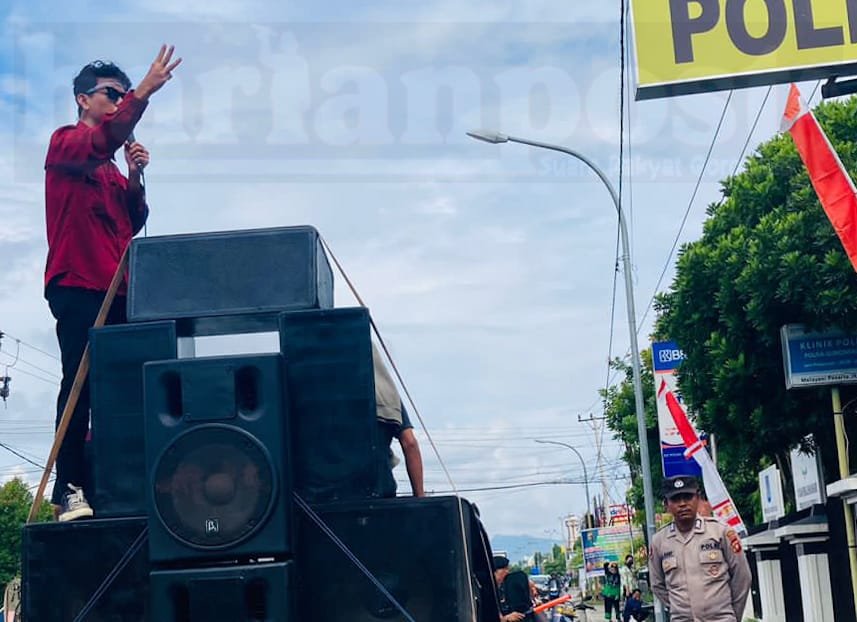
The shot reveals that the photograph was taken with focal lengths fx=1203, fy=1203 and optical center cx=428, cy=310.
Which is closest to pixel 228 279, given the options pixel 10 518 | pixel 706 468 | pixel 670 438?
pixel 706 468

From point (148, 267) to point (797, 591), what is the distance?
61.2 feet

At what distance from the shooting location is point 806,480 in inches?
757

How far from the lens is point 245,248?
202 inches

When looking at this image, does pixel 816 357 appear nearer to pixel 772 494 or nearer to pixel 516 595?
pixel 516 595

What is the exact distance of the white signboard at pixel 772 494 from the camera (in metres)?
24.8

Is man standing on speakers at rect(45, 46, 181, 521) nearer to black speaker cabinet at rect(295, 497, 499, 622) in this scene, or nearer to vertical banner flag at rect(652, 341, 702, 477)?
black speaker cabinet at rect(295, 497, 499, 622)

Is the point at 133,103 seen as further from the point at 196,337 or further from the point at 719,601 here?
the point at 719,601

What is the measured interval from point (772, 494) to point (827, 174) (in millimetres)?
16427

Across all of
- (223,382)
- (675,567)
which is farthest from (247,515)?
(675,567)

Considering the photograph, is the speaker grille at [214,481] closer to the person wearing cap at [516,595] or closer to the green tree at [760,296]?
the person wearing cap at [516,595]

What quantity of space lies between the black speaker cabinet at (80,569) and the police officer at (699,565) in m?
2.77

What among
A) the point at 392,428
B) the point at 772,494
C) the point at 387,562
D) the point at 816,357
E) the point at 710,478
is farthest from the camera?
the point at 772,494

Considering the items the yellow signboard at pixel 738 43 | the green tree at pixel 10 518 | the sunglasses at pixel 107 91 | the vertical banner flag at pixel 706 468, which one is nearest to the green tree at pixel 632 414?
the vertical banner flag at pixel 706 468

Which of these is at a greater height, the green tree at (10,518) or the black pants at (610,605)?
the green tree at (10,518)
